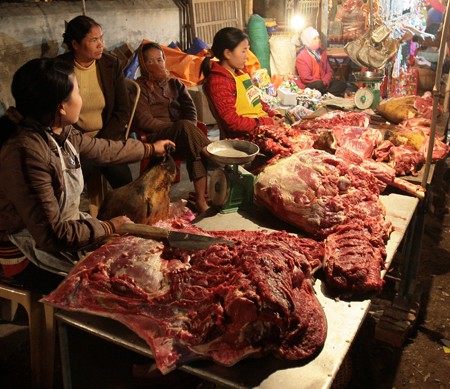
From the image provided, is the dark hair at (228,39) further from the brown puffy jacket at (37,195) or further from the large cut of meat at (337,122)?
the brown puffy jacket at (37,195)

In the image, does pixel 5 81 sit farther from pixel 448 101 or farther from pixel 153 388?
pixel 448 101

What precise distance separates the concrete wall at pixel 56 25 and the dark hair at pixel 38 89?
3.42 meters

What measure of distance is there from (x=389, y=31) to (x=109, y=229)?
15.9ft

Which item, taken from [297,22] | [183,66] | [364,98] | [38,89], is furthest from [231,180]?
[297,22]

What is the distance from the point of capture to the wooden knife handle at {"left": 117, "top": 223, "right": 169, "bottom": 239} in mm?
2348

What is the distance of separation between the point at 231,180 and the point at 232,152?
234 millimetres

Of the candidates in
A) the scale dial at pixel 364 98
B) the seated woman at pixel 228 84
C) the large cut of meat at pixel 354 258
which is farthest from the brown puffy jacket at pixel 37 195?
the scale dial at pixel 364 98

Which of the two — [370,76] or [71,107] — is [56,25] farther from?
[71,107]

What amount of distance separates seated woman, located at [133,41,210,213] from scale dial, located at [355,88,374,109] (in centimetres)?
183

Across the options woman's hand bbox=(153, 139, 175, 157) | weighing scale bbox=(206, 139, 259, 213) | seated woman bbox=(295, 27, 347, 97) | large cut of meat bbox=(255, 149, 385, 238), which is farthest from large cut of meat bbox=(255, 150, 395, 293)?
seated woman bbox=(295, 27, 347, 97)

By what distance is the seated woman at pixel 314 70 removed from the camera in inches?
418

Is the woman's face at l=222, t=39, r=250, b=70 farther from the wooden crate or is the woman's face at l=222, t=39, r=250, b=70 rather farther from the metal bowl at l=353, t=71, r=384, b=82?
the wooden crate

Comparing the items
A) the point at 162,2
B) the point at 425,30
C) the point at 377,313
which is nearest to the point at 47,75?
the point at 377,313

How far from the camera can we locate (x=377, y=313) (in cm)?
400
